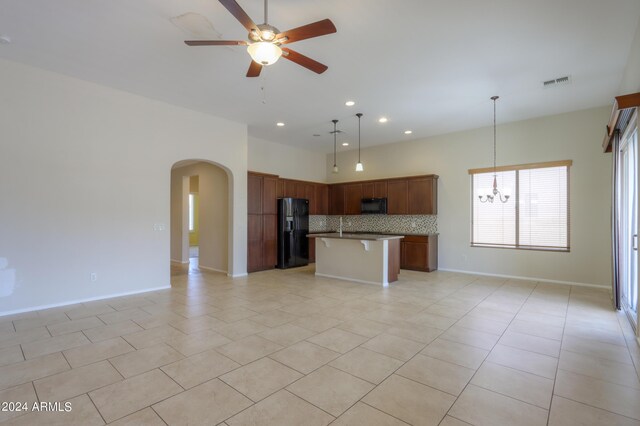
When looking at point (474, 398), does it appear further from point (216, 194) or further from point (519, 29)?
point (216, 194)

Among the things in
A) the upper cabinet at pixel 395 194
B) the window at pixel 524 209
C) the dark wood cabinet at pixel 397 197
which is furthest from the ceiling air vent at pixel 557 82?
the dark wood cabinet at pixel 397 197

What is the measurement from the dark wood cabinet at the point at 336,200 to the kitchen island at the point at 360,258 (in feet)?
8.43

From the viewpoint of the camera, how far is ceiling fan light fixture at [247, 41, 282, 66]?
8.43ft

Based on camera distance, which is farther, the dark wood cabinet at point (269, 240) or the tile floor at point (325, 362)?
the dark wood cabinet at point (269, 240)

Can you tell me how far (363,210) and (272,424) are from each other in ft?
22.5

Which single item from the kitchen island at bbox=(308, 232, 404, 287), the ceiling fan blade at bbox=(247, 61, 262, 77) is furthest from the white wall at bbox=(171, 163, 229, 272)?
the ceiling fan blade at bbox=(247, 61, 262, 77)

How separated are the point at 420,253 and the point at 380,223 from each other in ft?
→ 5.44

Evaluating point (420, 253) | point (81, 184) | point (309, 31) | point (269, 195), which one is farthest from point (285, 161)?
point (309, 31)

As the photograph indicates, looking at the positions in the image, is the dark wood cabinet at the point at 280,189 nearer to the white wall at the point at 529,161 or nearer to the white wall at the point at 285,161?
the white wall at the point at 285,161

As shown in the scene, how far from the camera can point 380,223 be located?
8602 mm

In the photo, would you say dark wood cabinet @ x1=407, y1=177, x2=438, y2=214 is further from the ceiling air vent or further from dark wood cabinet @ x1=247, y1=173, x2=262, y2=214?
dark wood cabinet @ x1=247, y1=173, x2=262, y2=214

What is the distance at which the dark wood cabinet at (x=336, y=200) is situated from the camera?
358 inches

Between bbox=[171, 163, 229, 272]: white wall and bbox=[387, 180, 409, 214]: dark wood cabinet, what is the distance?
4022 mm

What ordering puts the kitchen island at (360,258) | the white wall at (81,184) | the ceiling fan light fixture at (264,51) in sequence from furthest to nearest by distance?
the kitchen island at (360,258), the white wall at (81,184), the ceiling fan light fixture at (264,51)
